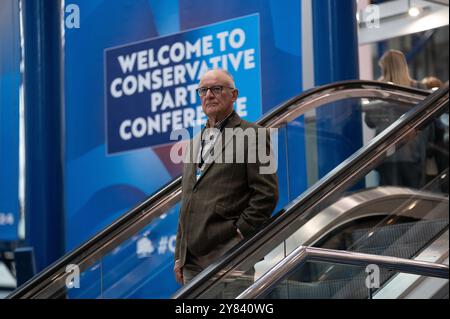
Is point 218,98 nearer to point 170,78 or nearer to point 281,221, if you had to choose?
point 281,221

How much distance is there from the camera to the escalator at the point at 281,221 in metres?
3.74

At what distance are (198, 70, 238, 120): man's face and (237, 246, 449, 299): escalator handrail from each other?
3.06 ft

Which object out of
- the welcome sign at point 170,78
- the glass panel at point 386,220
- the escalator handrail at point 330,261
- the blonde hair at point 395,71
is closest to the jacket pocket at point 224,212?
the glass panel at point 386,220

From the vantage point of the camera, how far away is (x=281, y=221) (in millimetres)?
3814

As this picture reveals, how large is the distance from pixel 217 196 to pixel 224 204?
5 centimetres

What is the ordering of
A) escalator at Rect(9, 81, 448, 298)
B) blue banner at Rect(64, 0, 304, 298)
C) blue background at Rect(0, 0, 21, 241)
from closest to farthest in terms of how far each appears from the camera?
escalator at Rect(9, 81, 448, 298) → blue banner at Rect(64, 0, 304, 298) → blue background at Rect(0, 0, 21, 241)

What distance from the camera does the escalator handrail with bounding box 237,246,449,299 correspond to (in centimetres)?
350

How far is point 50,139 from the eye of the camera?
7.30 metres

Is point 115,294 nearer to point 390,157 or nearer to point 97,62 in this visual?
point 390,157
